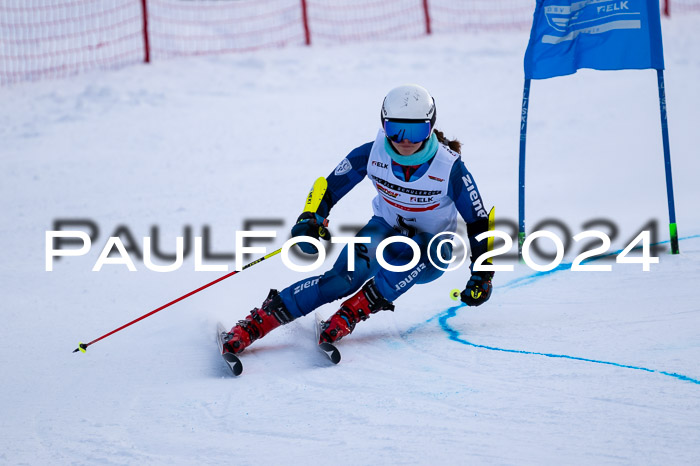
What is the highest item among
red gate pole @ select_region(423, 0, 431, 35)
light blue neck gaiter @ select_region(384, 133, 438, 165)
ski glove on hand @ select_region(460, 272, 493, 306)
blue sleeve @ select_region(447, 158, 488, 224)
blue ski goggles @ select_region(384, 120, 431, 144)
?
red gate pole @ select_region(423, 0, 431, 35)

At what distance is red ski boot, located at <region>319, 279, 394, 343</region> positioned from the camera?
4.12 m

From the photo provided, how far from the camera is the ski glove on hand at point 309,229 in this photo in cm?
415

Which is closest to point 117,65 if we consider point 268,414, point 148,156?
point 148,156

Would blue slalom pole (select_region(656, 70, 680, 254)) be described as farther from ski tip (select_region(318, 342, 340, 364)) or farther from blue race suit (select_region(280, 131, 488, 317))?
ski tip (select_region(318, 342, 340, 364))

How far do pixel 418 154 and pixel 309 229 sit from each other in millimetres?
701

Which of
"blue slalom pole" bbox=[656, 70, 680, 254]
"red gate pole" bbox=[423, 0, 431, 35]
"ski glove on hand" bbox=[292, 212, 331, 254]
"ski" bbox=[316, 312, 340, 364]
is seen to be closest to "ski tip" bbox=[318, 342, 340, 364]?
"ski" bbox=[316, 312, 340, 364]

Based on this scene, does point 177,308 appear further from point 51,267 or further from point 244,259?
point 51,267

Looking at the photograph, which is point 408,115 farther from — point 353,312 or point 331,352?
point 331,352

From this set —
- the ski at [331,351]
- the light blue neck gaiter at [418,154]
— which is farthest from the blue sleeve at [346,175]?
the ski at [331,351]

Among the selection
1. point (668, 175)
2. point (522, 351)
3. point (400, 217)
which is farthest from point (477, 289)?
point (668, 175)

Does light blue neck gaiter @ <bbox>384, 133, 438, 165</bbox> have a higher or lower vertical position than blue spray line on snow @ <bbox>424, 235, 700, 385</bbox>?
higher

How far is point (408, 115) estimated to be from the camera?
3.92m

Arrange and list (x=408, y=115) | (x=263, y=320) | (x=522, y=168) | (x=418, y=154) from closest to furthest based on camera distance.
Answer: (x=408, y=115), (x=418, y=154), (x=263, y=320), (x=522, y=168)

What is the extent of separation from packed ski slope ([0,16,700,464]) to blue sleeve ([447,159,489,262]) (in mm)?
547
